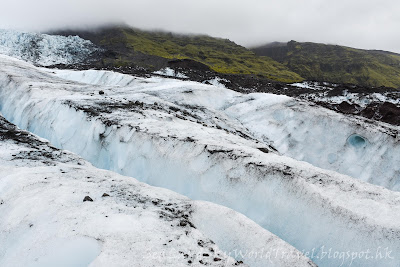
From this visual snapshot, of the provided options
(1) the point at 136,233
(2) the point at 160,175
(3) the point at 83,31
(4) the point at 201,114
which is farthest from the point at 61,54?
(1) the point at 136,233

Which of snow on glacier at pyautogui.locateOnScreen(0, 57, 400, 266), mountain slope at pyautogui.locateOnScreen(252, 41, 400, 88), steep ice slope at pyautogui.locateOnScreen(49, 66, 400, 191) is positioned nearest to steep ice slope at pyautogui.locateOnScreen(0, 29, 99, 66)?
snow on glacier at pyautogui.locateOnScreen(0, 57, 400, 266)

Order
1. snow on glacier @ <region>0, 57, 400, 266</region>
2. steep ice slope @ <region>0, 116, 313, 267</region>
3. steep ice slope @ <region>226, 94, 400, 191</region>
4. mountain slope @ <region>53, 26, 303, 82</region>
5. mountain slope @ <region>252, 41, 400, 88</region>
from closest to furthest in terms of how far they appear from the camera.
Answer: steep ice slope @ <region>0, 116, 313, 267</region>, snow on glacier @ <region>0, 57, 400, 266</region>, steep ice slope @ <region>226, 94, 400, 191</region>, mountain slope @ <region>53, 26, 303, 82</region>, mountain slope @ <region>252, 41, 400, 88</region>

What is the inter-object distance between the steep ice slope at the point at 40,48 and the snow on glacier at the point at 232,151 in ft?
186

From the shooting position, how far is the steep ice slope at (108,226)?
483 cm

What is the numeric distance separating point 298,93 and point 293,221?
1608 inches

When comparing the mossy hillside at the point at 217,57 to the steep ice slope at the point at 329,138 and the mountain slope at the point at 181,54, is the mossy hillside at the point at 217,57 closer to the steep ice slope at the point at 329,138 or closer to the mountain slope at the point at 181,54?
the mountain slope at the point at 181,54

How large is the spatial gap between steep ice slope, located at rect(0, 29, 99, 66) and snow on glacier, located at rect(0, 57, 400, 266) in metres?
56.7

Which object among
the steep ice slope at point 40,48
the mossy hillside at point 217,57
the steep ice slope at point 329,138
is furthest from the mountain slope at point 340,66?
the steep ice slope at point 329,138

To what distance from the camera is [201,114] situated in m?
18.2

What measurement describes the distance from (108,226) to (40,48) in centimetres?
8459

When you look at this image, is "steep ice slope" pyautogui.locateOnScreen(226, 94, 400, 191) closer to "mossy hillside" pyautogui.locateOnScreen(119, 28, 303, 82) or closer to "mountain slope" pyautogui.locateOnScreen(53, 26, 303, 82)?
"mountain slope" pyautogui.locateOnScreen(53, 26, 303, 82)

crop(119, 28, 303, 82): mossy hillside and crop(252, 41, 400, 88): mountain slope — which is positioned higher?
crop(252, 41, 400, 88): mountain slope

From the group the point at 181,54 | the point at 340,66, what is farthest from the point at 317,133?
the point at 340,66

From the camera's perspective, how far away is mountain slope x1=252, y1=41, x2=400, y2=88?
13200 cm
